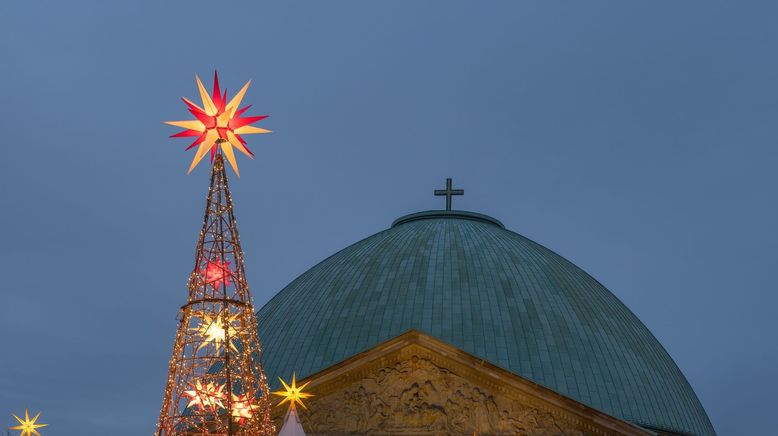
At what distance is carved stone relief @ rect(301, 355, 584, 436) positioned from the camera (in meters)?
24.0

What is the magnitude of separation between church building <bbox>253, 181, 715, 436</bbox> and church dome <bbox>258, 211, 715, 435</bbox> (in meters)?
0.05

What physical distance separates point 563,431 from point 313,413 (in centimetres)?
610

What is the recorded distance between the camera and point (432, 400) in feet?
79.6

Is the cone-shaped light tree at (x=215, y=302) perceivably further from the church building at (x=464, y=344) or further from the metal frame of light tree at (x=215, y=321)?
the church building at (x=464, y=344)

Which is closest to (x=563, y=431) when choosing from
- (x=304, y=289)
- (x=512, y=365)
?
(x=512, y=365)

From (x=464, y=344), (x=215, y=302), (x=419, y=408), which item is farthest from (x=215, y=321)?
(x=464, y=344)

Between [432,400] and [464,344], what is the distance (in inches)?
188

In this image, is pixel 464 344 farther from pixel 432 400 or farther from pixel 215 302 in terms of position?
pixel 215 302

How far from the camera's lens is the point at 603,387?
94.4ft

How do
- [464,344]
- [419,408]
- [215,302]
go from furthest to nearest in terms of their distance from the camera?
[464,344], [419,408], [215,302]

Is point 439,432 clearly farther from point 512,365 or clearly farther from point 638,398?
point 638,398

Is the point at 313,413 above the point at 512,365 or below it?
below

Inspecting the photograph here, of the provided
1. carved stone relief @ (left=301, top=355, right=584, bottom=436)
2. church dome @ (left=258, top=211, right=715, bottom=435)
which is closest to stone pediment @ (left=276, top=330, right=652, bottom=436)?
carved stone relief @ (left=301, top=355, right=584, bottom=436)

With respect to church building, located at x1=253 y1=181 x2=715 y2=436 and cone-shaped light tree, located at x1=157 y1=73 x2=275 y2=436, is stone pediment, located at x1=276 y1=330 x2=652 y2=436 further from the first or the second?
cone-shaped light tree, located at x1=157 y1=73 x2=275 y2=436
